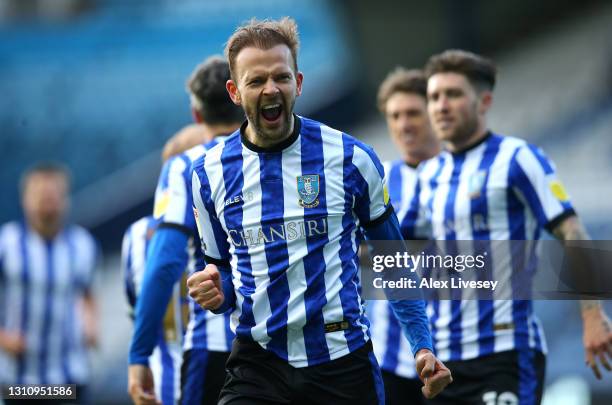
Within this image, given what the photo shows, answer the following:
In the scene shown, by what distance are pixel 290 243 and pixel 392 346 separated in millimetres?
2129

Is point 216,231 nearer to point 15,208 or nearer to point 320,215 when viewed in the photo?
point 320,215

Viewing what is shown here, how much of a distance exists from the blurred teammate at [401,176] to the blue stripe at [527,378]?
681mm

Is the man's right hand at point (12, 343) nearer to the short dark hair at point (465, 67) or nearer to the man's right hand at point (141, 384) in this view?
the man's right hand at point (141, 384)

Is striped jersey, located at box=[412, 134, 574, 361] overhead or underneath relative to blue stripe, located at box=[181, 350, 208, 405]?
overhead

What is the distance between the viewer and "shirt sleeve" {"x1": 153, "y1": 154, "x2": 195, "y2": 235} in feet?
14.2

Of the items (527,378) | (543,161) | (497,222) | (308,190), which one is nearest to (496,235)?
(497,222)

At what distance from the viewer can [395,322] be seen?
5.52 meters

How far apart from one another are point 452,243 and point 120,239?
1027 cm

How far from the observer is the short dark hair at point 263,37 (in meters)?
3.49

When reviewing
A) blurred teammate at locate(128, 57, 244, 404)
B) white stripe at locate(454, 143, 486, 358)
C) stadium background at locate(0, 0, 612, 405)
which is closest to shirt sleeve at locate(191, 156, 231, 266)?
blurred teammate at locate(128, 57, 244, 404)

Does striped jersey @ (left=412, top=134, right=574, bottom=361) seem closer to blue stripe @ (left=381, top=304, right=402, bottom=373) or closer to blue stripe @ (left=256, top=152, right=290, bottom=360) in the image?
blue stripe @ (left=381, top=304, right=402, bottom=373)

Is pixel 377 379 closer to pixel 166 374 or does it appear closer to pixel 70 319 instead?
pixel 166 374

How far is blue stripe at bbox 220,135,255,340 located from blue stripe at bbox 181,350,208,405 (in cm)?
94

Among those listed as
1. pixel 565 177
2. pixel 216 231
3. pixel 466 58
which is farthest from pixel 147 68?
pixel 216 231
